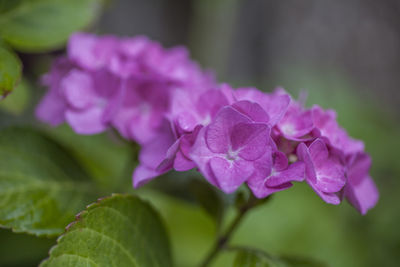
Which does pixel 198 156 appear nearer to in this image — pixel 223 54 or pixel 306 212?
pixel 306 212

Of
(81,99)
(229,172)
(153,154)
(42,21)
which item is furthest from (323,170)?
(42,21)

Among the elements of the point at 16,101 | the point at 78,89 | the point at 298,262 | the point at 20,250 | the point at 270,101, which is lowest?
the point at 20,250

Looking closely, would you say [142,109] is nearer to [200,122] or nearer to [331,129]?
[200,122]

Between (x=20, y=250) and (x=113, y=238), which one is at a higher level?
(x=113, y=238)

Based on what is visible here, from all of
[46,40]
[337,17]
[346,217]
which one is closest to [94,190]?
[46,40]

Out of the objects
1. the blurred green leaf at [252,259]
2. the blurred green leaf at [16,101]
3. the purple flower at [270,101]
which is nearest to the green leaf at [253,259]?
the blurred green leaf at [252,259]

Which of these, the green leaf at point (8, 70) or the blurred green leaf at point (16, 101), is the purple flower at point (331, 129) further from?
the blurred green leaf at point (16, 101)
